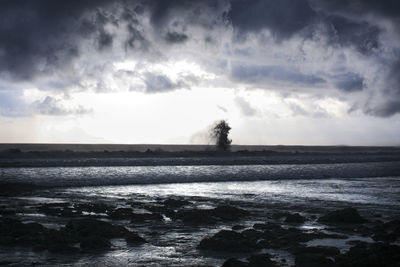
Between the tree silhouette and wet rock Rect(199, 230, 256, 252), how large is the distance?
6564 centimetres

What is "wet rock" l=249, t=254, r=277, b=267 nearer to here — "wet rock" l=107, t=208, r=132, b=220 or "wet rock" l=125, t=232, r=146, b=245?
"wet rock" l=125, t=232, r=146, b=245

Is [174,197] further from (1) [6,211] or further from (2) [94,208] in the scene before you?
(1) [6,211]

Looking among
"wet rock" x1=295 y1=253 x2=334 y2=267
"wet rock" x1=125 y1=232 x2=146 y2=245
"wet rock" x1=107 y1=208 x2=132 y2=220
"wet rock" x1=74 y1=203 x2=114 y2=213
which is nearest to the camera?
"wet rock" x1=295 y1=253 x2=334 y2=267

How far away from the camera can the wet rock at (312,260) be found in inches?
344

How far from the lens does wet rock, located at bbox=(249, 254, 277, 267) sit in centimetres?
884

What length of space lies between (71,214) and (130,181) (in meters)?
14.3

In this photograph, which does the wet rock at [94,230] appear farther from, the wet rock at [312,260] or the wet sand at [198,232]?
the wet rock at [312,260]

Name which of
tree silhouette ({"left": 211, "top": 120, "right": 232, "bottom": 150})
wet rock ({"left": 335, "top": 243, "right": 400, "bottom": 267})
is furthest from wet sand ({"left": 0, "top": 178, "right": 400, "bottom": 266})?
tree silhouette ({"left": 211, "top": 120, "right": 232, "bottom": 150})

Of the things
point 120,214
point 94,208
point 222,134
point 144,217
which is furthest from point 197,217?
point 222,134

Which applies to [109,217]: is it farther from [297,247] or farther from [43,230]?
[297,247]

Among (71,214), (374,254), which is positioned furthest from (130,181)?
(374,254)

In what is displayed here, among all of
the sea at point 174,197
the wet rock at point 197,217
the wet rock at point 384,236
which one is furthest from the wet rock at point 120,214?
the wet rock at point 384,236

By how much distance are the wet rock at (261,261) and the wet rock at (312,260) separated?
59cm

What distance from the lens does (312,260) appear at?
900cm
